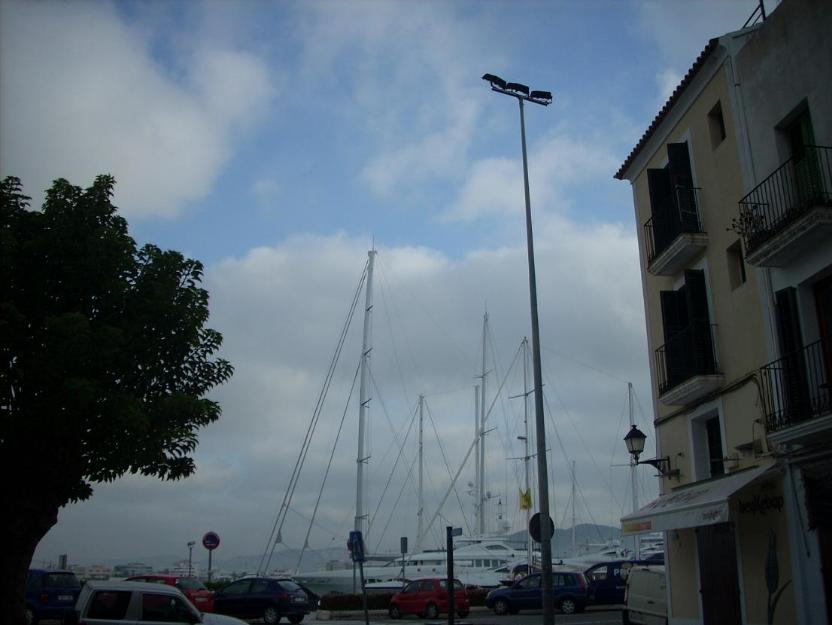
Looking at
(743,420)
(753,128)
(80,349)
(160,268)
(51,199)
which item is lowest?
(743,420)

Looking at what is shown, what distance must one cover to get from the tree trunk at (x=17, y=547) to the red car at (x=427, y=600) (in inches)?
721

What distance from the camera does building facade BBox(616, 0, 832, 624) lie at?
45.9ft

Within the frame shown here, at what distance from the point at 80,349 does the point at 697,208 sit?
12923 millimetres

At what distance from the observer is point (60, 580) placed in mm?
23906

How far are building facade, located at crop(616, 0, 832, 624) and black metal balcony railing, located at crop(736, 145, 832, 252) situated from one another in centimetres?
3

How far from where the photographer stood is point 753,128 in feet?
52.9

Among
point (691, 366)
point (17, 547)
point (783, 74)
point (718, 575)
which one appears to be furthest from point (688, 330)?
point (17, 547)

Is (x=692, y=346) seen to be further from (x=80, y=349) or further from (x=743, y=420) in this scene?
(x=80, y=349)

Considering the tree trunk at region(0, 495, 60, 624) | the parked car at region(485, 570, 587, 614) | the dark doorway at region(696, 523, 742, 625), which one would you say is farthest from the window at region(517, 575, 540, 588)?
the tree trunk at region(0, 495, 60, 624)

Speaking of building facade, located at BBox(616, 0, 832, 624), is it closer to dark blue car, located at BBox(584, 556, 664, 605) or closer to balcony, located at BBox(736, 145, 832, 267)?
balcony, located at BBox(736, 145, 832, 267)

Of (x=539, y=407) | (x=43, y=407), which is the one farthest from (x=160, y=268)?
(x=539, y=407)

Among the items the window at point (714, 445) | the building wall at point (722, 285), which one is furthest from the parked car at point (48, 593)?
the window at point (714, 445)

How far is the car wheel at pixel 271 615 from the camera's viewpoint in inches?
1059

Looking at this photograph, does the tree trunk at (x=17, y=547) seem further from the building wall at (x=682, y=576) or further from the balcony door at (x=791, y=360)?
the balcony door at (x=791, y=360)
